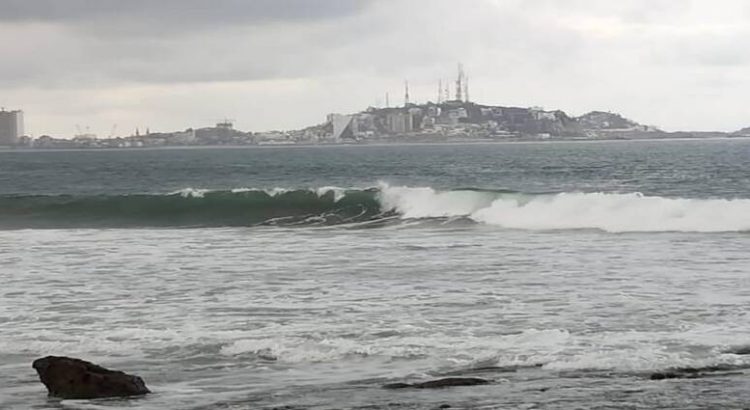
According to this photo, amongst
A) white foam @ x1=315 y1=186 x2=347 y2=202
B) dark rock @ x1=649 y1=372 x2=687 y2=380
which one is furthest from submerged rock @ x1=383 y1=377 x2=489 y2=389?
white foam @ x1=315 y1=186 x2=347 y2=202

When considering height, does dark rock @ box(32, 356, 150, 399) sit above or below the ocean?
above

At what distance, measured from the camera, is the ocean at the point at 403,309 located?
9.14 meters

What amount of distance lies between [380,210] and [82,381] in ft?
86.5

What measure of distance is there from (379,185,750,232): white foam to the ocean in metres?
0.12

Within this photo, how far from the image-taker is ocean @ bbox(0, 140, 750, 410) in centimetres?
914

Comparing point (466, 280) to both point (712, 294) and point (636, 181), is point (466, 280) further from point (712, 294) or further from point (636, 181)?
point (636, 181)

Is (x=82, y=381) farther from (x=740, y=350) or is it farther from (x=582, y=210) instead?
(x=582, y=210)

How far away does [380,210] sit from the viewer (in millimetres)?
35125

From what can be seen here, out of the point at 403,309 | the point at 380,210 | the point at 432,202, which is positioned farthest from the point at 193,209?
the point at 403,309

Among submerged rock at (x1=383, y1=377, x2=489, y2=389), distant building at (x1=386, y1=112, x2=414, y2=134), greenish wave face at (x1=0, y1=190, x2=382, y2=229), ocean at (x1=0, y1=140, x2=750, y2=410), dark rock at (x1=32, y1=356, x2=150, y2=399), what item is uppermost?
distant building at (x1=386, y1=112, x2=414, y2=134)

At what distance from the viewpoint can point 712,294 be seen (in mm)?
14195

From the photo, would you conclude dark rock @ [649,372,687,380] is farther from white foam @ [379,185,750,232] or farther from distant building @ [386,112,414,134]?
distant building @ [386,112,414,134]

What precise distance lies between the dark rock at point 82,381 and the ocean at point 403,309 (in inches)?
4.7

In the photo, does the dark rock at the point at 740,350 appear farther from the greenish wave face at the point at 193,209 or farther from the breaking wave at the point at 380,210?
the greenish wave face at the point at 193,209
